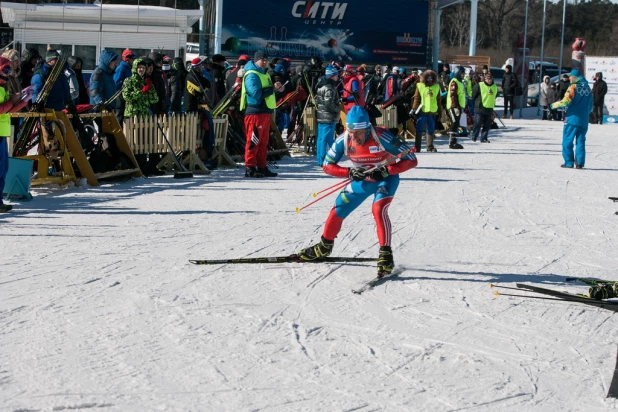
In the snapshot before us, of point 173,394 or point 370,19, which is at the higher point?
point 370,19

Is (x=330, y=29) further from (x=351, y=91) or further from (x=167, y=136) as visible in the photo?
(x=167, y=136)

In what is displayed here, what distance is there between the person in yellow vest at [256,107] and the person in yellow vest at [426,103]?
6.04 m

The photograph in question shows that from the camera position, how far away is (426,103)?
19.8 m

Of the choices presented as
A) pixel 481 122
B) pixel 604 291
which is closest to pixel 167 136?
pixel 604 291

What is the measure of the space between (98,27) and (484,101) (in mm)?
11023

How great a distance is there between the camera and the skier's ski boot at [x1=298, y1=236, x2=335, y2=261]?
8258mm

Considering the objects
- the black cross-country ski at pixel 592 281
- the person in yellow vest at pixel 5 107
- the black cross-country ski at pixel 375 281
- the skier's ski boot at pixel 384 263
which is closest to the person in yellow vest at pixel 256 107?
the person in yellow vest at pixel 5 107

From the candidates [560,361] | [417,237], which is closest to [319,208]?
[417,237]

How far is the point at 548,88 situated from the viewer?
3606cm

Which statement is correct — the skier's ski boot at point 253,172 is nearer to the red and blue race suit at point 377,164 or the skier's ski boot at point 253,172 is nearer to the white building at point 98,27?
the red and blue race suit at point 377,164

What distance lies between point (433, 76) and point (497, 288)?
42.9 feet

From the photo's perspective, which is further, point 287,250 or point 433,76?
point 433,76

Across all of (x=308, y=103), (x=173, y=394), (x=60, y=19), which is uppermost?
(x=60, y=19)

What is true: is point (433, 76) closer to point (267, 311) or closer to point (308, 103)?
point (308, 103)
